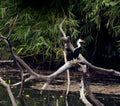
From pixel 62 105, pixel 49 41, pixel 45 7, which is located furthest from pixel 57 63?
pixel 62 105

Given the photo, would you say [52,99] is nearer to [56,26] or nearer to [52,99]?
[52,99]

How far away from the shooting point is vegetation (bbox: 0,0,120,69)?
26.3ft

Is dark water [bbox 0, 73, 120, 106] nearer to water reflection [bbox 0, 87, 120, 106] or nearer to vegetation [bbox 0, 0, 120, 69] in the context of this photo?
water reflection [bbox 0, 87, 120, 106]

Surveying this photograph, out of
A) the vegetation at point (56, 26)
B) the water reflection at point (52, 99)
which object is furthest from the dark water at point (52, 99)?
the vegetation at point (56, 26)

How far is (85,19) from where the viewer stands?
27.1ft

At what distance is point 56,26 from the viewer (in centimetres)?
820

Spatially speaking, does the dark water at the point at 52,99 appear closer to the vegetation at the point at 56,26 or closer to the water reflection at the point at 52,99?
the water reflection at the point at 52,99

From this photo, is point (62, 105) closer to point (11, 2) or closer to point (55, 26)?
point (55, 26)

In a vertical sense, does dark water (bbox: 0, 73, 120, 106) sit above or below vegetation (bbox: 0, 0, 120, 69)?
below

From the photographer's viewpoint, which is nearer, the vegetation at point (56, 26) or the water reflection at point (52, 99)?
the water reflection at point (52, 99)

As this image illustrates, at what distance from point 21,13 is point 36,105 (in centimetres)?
271

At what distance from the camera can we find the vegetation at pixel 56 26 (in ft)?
26.3

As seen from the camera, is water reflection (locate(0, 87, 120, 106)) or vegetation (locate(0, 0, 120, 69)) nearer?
water reflection (locate(0, 87, 120, 106))

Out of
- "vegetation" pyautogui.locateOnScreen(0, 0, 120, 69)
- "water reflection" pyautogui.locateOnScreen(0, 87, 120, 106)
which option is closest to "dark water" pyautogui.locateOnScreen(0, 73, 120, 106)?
"water reflection" pyautogui.locateOnScreen(0, 87, 120, 106)
